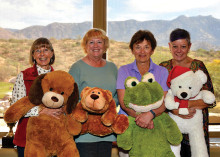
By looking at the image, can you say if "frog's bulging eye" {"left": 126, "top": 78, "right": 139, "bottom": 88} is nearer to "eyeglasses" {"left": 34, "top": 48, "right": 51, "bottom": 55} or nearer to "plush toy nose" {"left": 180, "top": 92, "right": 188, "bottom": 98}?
"plush toy nose" {"left": 180, "top": 92, "right": 188, "bottom": 98}

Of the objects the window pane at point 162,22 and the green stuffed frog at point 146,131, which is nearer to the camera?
the green stuffed frog at point 146,131

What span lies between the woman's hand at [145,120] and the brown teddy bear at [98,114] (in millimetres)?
76

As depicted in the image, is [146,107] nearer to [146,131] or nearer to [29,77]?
[146,131]

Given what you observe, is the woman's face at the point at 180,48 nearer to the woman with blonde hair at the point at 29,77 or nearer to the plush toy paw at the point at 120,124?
the plush toy paw at the point at 120,124

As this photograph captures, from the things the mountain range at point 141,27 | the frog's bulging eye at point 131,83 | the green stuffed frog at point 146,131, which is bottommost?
the green stuffed frog at point 146,131

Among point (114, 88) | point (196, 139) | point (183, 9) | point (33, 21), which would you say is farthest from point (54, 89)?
point (183, 9)

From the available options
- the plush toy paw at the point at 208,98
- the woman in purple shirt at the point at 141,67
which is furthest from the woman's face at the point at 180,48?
the plush toy paw at the point at 208,98

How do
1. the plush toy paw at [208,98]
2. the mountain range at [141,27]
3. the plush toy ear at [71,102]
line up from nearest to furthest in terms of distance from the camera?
the plush toy ear at [71,102]
the plush toy paw at [208,98]
the mountain range at [141,27]

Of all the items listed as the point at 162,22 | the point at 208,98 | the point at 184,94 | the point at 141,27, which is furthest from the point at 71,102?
the point at 162,22

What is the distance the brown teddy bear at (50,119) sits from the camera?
1532 millimetres

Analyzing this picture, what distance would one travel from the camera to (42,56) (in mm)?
1746

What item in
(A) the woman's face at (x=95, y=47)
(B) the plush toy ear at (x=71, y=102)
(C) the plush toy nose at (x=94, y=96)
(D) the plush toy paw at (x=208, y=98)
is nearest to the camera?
(C) the plush toy nose at (x=94, y=96)

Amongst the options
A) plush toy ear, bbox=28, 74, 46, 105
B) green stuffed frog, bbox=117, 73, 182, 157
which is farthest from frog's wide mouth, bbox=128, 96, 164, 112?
plush toy ear, bbox=28, 74, 46, 105

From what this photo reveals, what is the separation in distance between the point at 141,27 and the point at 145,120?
1.57 metres
